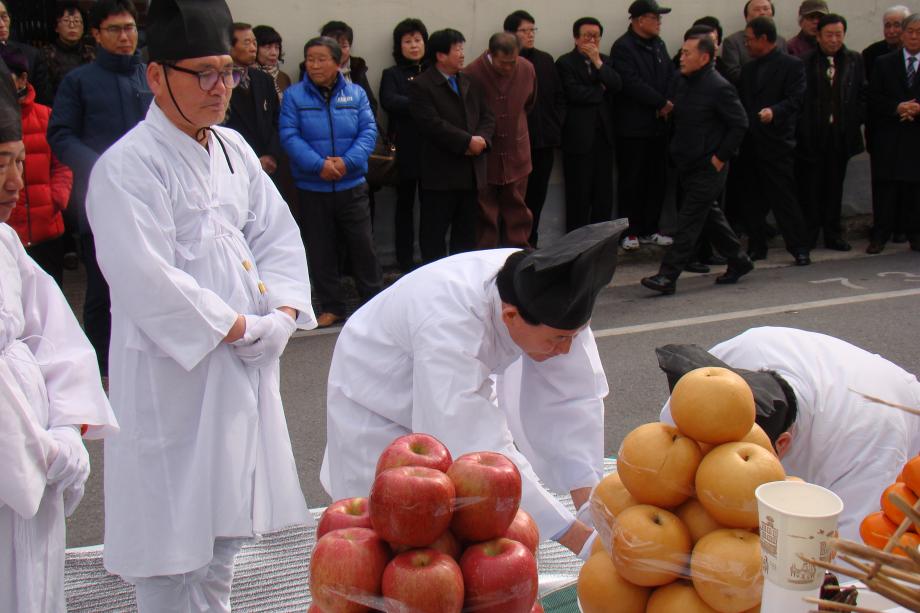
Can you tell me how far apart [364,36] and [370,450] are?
643cm

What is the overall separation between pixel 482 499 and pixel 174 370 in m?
1.68

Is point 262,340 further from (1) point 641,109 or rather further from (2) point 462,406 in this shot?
(1) point 641,109

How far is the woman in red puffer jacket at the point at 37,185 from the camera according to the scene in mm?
6031

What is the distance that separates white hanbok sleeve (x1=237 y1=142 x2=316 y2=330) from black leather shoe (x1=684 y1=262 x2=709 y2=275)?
6.04 metres

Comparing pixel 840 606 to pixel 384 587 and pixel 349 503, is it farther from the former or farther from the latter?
pixel 349 503

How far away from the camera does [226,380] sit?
3.25 metres

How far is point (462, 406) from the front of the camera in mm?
2510

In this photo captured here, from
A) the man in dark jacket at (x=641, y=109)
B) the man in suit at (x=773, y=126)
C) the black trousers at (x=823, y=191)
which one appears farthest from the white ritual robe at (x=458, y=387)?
the black trousers at (x=823, y=191)

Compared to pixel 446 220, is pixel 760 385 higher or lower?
higher

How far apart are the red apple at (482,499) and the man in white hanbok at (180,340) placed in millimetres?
1521

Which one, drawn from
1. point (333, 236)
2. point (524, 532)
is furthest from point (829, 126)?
point (524, 532)

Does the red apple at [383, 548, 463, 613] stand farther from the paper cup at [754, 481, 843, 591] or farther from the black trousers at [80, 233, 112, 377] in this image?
the black trousers at [80, 233, 112, 377]

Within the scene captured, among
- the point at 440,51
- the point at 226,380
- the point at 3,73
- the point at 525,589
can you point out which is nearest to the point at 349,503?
the point at 525,589

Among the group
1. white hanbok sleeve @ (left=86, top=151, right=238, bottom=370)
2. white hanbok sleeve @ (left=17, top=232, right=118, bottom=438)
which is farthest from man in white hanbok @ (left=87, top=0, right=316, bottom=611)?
white hanbok sleeve @ (left=17, top=232, right=118, bottom=438)
